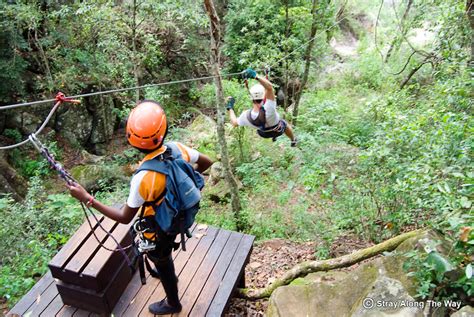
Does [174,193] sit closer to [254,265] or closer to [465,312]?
[465,312]

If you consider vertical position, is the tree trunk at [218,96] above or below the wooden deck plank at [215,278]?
above

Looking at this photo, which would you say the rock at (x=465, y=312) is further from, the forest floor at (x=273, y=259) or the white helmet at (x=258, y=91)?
the white helmet at (x=258, y=91)

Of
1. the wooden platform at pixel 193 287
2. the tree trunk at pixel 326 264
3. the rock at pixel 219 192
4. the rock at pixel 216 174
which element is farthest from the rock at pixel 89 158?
the tree trunk at pixel 326 264

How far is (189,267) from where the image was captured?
369 centimetres

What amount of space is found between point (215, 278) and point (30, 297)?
1971mm

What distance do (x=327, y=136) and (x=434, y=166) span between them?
4.04m

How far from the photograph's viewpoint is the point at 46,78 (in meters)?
10.4

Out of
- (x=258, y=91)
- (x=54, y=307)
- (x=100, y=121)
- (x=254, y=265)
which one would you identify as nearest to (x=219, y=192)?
(x=254, y=265)

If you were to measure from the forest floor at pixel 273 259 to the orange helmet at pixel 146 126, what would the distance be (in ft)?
8.59

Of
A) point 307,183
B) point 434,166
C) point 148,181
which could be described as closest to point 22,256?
point 148,181

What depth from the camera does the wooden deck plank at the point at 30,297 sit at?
3.21m

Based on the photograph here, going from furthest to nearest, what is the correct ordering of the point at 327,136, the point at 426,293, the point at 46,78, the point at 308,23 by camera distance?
the point at 46,78 < the point at 308,23 < the point at 327,136 < the point at 426,293

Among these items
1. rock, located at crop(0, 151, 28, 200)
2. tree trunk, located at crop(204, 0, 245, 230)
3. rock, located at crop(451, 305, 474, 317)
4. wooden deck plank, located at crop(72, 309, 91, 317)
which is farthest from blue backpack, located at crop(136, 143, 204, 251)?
rock, located at crop(0, 151, 28, 200)

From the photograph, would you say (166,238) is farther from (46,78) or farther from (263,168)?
(46,78)
